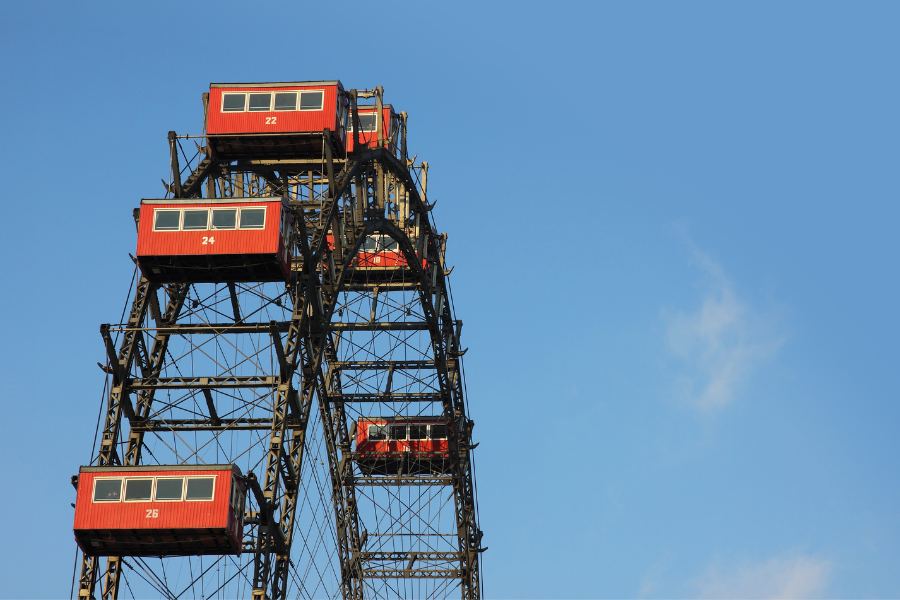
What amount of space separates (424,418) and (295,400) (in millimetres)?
31093

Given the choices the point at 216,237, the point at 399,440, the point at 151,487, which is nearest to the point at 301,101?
the point at 216,237

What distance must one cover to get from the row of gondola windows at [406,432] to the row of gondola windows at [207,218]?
33798mm

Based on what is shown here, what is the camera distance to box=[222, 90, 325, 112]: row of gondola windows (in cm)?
8144

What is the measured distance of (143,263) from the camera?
7375cm

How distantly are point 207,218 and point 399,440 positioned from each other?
35.0 m

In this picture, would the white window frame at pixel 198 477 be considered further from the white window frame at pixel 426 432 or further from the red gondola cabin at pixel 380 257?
the white window frame at pixel 426 432

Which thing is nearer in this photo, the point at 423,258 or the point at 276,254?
the point at 276,254

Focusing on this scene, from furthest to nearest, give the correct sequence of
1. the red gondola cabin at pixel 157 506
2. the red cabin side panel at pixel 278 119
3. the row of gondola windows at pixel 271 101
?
1. the row of gondola windows at pixel 271 101
2. the red cabin side panel at pixel 278 119
3. the red gondola cabin at pixel 157 506

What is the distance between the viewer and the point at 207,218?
73.7 m

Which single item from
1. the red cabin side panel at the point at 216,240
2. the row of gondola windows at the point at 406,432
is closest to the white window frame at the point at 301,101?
Result: the red cabin side panel at the point at 216,240

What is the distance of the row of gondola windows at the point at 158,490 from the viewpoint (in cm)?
6825

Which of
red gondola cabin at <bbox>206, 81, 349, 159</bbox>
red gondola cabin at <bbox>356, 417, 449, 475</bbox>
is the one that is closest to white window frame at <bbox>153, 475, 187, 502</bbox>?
red gondola cabin at <bbox>206, 81, 349, 159</bbox>

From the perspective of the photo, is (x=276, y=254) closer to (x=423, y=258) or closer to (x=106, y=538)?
(x=106, y=538)

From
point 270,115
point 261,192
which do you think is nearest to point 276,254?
point 270,115
